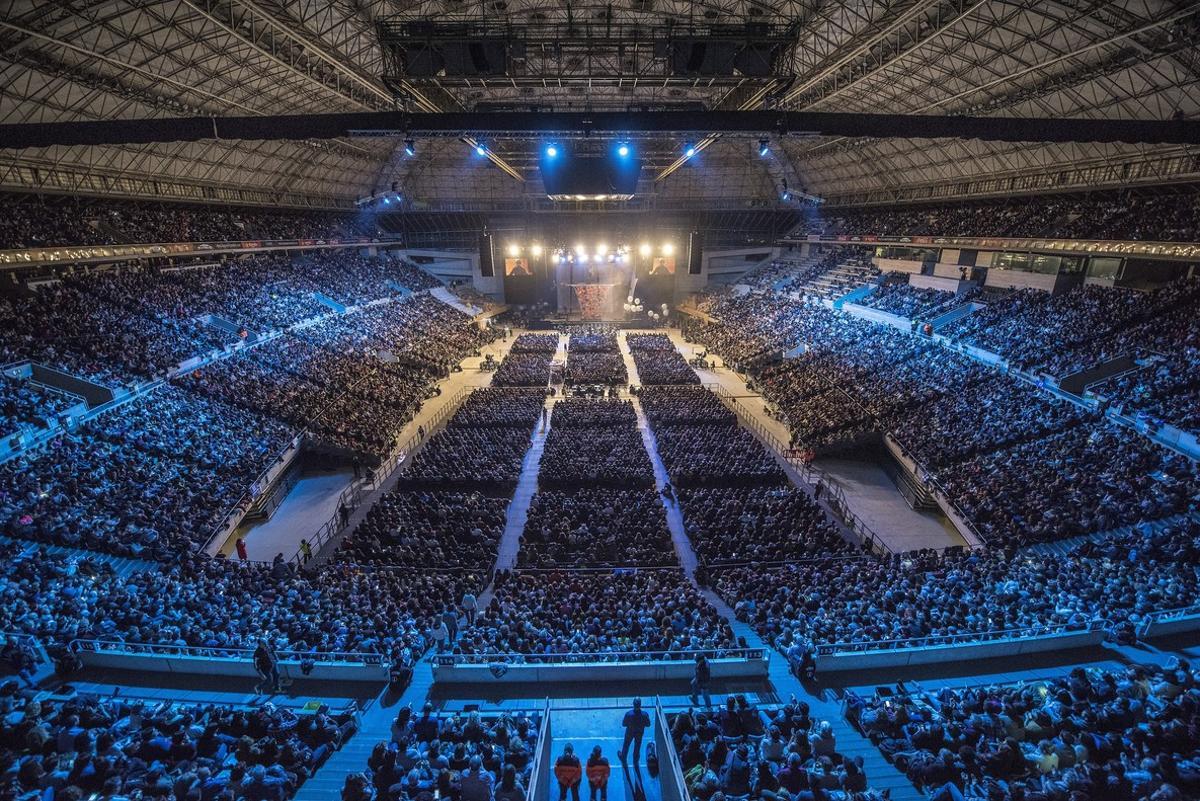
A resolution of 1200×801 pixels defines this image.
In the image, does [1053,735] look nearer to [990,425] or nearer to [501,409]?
[990,425]

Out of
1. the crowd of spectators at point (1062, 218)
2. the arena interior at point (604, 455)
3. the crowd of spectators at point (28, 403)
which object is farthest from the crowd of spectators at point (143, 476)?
the crowd of spectators at point (1062, 218)

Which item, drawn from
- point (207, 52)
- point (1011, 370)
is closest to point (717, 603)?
point (1011, 370)

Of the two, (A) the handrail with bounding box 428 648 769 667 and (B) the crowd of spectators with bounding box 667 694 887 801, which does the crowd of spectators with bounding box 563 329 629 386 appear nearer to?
(A) the handrail with bounding box 428 648 769 667

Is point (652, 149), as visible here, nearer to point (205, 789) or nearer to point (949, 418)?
point (949, 418)

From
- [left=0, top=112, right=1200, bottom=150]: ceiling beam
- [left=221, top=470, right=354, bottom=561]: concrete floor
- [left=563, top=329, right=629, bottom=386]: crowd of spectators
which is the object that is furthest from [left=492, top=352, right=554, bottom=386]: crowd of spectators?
[left=0, top=112, right=1200, bottom=150]: ceiling beam

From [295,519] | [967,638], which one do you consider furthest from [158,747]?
[967,638]

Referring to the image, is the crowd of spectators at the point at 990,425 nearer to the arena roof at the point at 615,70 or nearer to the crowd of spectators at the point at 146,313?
the arena roof at the point at 615,70
